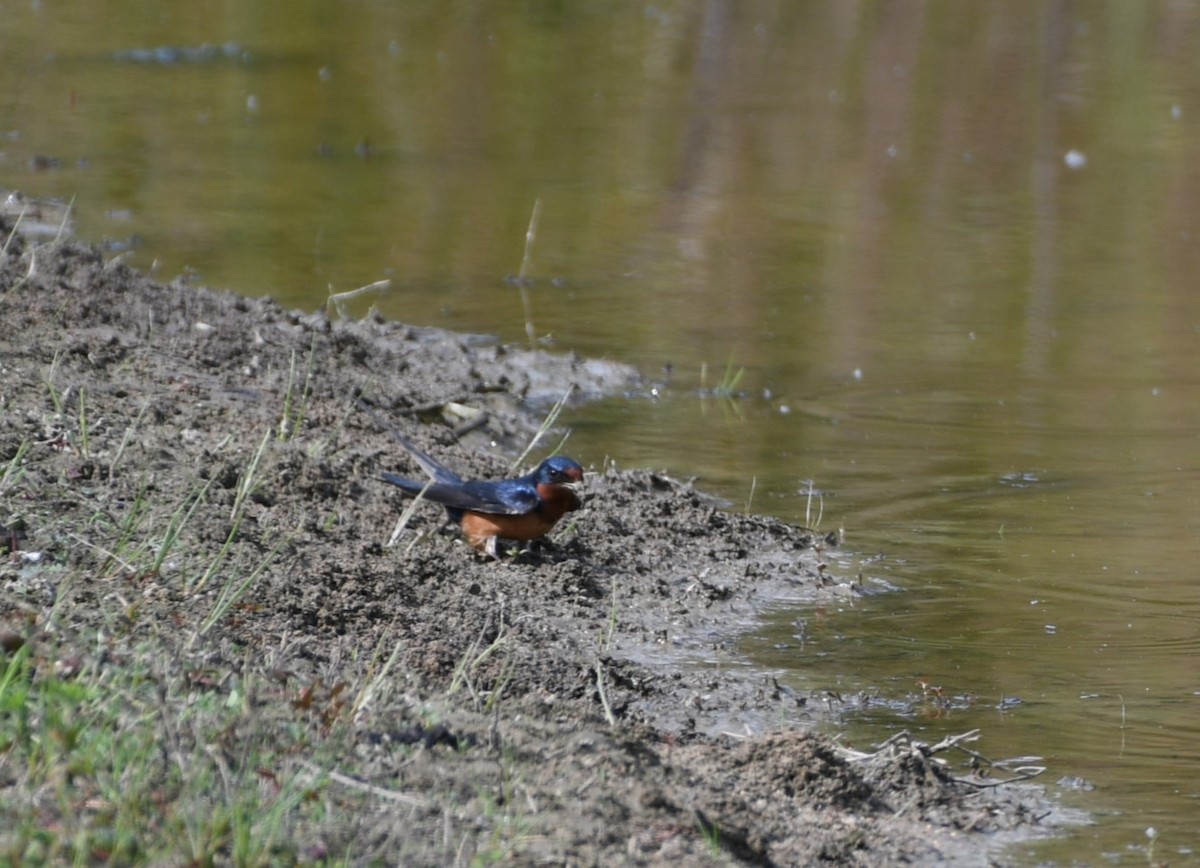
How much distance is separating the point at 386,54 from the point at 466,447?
14234 mm

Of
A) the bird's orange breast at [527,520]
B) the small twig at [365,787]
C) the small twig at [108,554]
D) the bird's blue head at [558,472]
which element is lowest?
the bird's orange breast at [527,520]

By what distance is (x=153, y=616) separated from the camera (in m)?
3.64

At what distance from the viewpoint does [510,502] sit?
4.82 meters

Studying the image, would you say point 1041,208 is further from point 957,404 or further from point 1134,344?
point 957,404

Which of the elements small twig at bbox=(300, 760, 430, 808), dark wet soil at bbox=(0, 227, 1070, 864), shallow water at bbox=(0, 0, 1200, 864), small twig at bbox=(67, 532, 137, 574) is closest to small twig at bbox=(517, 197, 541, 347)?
shallow water at bbox=(0, 0, 1200, 864)

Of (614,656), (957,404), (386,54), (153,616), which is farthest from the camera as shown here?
(386,54)

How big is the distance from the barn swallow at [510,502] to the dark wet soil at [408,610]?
98 mm

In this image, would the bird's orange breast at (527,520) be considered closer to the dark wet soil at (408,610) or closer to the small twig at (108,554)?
the dark wet soil at (408,610)

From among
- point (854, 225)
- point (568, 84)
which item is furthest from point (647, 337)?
point (568, 84)

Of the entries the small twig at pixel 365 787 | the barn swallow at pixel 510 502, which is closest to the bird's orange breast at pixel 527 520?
the barn swallow at pixel 510 502

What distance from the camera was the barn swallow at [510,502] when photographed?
483 centimetres

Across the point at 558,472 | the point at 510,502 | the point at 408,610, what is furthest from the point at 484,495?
the point at 408,610

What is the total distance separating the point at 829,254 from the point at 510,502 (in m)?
6.26

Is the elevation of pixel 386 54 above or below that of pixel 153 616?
below
